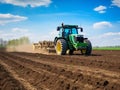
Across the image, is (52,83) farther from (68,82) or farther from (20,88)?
(20,88)

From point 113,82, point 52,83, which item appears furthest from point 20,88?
point 113,82

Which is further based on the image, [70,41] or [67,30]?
[67,30]

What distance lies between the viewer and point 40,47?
30.7m

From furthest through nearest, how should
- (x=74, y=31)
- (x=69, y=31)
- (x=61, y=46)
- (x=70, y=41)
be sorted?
(x=74, y=31) < (x=69, y=31) < (x=70, y=41) < (x=61, y=46)

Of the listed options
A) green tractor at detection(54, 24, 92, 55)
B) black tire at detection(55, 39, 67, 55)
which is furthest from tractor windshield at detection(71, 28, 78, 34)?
black tire at detection(55, 39, 67, 55)

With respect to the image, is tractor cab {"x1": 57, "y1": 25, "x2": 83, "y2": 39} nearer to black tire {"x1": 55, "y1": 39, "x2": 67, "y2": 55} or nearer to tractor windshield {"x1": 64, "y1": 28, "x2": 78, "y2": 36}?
tractor windshield {"x1": 64, "y1": 28, "x2": 78, "y2": 36}

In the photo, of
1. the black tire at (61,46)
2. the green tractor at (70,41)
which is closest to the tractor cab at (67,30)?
the green tractor at (70,41)

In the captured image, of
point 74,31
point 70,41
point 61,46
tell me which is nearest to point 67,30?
point 74,31

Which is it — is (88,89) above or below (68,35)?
below

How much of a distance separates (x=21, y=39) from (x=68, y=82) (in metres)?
117

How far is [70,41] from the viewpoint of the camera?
2238 cm

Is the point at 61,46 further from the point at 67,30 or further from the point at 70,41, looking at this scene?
the point at 67,30

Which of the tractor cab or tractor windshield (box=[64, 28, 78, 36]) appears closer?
the tractor cab

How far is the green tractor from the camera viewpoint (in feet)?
71.1
